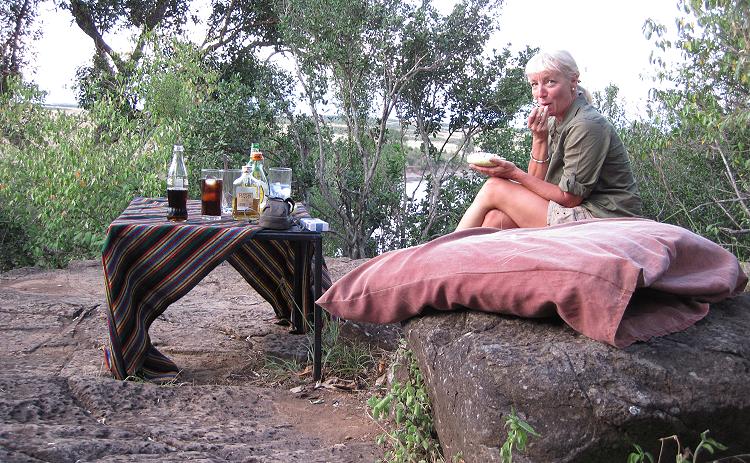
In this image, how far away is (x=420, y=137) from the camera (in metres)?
7.52

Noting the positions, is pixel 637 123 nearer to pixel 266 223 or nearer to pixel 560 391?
pixel 266 223

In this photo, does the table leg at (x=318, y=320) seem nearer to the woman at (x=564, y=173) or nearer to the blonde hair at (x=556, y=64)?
the woman at (x=564, y=173)

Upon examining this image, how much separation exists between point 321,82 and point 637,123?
2.73 meters

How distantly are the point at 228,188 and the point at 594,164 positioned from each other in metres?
1.73

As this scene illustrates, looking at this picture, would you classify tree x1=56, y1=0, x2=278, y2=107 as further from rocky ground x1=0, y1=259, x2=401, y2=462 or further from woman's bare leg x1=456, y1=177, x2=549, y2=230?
woman's bare leg x1=456, y1=177, x2=549, y2=230

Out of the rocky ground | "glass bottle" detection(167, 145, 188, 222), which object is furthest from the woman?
"glass bottle" detection(167, 145, 188, 222)

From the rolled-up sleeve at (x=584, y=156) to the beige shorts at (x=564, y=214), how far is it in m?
0.08

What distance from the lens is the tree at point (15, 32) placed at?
37.8 ft

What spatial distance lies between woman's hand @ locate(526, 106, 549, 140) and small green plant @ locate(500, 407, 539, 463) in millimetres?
2001

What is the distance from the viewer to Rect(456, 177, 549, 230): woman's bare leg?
3.65 meters

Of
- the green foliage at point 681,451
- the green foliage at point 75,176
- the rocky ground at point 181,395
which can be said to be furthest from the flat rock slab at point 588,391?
the green foliage at point 75,176

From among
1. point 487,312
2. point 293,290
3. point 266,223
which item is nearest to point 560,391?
point 487,312

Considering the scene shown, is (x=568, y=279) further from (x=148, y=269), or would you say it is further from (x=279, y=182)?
(x=279, y=182)

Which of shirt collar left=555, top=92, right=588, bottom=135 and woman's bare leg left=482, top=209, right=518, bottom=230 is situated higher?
shirt collar left=555, top=92, right=588, bottom=135
